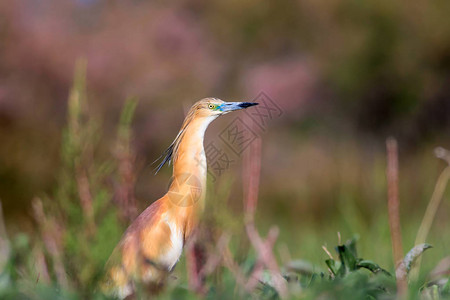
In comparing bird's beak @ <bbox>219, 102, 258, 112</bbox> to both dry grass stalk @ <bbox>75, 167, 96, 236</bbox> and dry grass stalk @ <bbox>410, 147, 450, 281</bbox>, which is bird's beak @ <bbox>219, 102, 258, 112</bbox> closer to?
dry grass stalk @ <bbox>410, 147, 450, 281</bbox>

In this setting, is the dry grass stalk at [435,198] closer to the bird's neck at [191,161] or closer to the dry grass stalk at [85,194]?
the bird's neck at [191,161]

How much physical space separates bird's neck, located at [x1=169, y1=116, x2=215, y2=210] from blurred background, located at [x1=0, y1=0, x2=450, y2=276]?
3759mm

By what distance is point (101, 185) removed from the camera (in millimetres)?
878

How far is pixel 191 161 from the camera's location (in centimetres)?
137

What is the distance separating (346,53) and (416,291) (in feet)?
17.2

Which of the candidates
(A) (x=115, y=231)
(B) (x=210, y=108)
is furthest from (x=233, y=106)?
(A) (x=115, y=231)

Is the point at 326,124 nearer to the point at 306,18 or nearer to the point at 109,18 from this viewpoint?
the point at 306,18

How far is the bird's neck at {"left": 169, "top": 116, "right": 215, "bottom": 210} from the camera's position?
4.34ft

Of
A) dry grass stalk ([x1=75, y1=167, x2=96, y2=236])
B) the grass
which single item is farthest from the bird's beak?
dry grass stalk ([x1=75, y1=167, x2=96, y2=236])

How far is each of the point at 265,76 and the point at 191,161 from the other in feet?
15.6

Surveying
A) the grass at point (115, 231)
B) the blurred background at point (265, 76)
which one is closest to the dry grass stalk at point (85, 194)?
the grass at point (115, 231)

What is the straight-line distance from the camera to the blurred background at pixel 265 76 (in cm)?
540

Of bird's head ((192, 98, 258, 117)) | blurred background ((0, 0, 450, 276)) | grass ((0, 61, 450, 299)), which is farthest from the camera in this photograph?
blurred background ((0, 0, 450, 276))

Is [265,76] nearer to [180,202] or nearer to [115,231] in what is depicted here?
[180,202]
